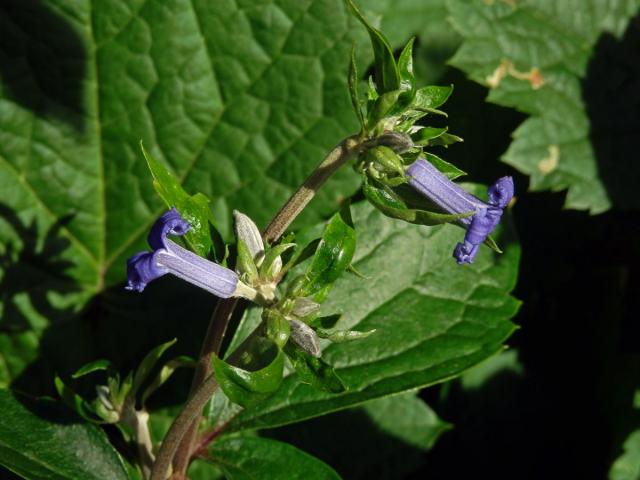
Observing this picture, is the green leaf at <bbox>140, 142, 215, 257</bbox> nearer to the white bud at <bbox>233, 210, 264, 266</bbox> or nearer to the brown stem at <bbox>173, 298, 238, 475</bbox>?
the white bud at <bbox>233, 210, 264, 266</bbox>

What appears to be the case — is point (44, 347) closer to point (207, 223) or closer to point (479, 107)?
point (207, 223)

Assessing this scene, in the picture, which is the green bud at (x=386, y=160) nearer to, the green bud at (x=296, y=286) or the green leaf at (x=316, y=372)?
the green bud at (x=296, y=286)

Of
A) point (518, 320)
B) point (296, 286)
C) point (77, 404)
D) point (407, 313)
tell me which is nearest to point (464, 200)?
point (296, 286)

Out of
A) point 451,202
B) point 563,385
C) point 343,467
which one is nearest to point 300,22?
point 451,202

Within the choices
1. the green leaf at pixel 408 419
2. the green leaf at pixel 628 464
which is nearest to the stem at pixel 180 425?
the green leaf at pixel 408 419

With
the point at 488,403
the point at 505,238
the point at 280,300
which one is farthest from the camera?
the point at 488,403

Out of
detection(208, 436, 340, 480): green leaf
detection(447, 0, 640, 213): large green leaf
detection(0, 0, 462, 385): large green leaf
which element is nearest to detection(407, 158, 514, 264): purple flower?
detection(208, 436, 340, 480): green leaf
